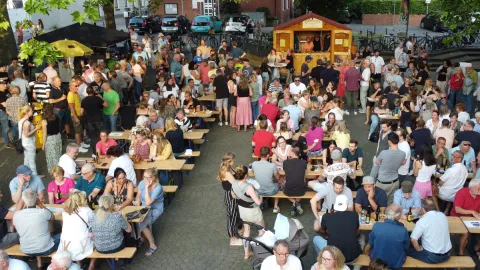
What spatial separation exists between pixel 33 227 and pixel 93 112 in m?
5.25

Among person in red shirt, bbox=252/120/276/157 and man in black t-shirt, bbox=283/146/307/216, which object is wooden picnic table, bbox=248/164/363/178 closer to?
man in black t-shirt, bbox=283/146/307/216

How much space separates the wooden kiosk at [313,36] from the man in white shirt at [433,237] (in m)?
13.5

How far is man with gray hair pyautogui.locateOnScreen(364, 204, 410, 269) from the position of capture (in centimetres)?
676

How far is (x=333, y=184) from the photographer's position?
7.95 m

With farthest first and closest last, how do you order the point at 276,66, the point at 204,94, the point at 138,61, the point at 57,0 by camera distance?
the point at 276,66 < the point at 138,61 < the point at 204,94 < the point at 57,0

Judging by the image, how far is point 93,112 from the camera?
1227 cm

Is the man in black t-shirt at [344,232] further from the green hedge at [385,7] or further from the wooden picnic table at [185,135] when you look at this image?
the green hedge at [385,7]

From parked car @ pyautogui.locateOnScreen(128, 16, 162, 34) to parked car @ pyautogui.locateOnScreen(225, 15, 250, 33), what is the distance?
4786 mm

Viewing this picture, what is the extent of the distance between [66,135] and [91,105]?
2.21m

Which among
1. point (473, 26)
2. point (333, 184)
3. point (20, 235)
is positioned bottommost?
point (20, 235)

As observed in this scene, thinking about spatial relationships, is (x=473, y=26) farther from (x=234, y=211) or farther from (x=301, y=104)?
(x=234, y=211)

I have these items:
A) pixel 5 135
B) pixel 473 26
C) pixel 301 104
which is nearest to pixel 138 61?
pixel 5 135

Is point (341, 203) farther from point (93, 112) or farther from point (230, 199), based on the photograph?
point (93, 112)

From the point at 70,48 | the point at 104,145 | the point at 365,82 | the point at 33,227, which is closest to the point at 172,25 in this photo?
the point at 70,48
